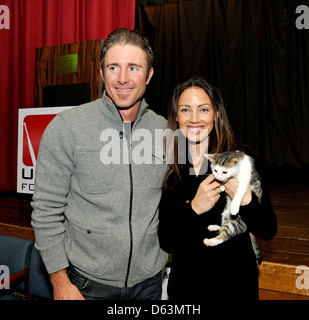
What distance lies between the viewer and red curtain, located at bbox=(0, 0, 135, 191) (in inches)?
115

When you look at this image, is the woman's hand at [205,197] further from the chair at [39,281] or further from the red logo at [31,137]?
the red logo at [31,137]

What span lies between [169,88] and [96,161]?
2.93 m

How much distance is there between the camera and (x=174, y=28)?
374cm

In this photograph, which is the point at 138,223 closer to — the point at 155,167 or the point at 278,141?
the point at 155,167

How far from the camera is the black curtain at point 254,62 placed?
346cm

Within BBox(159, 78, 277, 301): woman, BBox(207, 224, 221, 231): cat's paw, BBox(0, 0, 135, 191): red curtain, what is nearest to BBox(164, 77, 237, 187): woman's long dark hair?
BBox(159, 78, 277, 301): woman

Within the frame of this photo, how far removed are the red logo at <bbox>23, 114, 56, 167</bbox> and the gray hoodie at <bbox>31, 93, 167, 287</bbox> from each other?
1.08m

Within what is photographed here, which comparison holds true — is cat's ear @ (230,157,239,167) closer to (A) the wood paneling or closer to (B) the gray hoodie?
(B) the gray hoodie

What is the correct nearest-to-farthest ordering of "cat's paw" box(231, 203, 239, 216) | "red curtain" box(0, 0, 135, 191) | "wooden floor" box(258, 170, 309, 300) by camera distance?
"cat's paw" box(231, 203, 239, 216) < "wooden floor" box(258, 170, 309, 300) < "red curtain" box(0, 0, 135, 191)

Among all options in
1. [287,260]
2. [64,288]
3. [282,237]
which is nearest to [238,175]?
[287,260]

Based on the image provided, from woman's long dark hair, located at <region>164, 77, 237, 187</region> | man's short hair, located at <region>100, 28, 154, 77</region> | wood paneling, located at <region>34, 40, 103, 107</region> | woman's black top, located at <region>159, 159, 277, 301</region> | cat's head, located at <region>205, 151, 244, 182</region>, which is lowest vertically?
woman's black top, located at <region>159, 159, 277, 301</region>

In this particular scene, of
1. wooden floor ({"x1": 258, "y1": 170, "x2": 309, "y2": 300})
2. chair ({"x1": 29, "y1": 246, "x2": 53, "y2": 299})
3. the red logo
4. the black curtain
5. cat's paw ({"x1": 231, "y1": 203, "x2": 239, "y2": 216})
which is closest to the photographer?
cat's paw ({"x1": 231, "y1": 203, "x2": 239, "y2": 216})

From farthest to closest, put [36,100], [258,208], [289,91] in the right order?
[289,91], [36,100], [258,208]
